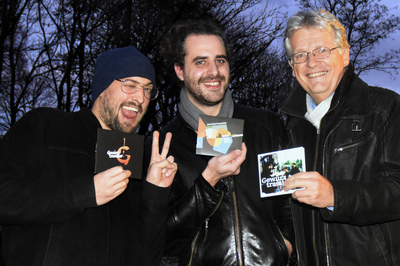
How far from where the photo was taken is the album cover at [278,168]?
269 cm

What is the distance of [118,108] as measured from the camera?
125 inches

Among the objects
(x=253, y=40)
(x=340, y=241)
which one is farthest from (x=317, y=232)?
(x=253, y=40)

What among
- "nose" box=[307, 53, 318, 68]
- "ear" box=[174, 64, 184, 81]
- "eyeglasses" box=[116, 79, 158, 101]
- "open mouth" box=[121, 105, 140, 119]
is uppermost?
"ear" box=[174, 64, 184, 81]

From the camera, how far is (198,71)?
3.46m

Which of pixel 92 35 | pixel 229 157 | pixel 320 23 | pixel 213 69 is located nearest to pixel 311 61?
pixel 320 23

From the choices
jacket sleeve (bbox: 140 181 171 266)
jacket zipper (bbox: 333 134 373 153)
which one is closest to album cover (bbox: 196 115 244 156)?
jacket sleeve (bbox: 140 181 171 266)

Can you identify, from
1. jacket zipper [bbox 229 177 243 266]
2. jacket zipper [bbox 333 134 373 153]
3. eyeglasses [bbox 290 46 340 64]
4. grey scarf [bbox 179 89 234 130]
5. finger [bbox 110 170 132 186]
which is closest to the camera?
finger [bbox 110 170 132 186]

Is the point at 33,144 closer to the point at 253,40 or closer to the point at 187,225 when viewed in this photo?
the point at 187,225

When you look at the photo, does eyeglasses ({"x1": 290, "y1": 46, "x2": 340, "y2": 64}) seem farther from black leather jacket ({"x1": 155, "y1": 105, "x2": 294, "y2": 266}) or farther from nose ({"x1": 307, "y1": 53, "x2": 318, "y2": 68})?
black leather jacket ({"x1": 155, "y1": 105, "x2": 294, "y2": 266})

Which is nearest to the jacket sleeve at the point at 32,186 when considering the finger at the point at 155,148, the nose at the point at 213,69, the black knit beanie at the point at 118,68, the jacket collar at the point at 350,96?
the finger at the point at 155,148

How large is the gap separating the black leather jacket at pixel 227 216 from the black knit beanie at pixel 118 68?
2.33 feet

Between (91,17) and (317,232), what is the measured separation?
44.0 feet

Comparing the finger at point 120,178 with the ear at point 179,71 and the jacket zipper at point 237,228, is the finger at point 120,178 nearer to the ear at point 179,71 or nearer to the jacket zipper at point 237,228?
the jacket zipper at point 237,228

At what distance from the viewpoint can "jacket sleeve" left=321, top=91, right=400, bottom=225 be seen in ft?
7.99
